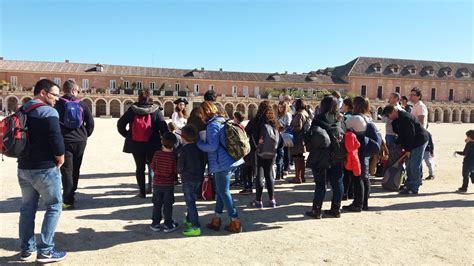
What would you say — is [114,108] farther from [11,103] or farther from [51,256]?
[51,256]

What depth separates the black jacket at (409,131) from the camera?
585 cm

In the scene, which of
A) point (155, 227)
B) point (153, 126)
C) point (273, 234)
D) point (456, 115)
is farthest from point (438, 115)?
point (155, 227)

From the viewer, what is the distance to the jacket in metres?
3.14

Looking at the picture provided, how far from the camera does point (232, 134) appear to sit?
13.1 ft

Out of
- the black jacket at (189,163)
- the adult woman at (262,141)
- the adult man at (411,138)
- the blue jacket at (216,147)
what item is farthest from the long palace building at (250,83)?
the blue jacket at (216,147)

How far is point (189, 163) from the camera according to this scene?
13.4 feet

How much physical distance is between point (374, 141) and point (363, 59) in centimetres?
5506

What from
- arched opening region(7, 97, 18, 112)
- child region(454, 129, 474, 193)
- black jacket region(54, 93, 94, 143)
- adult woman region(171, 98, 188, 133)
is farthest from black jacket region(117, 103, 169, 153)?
arched opening region(7, 97, 18, 112)

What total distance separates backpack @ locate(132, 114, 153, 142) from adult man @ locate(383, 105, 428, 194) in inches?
152

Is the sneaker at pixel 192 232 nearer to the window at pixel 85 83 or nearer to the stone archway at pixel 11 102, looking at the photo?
the stone archway at pixel 11 102

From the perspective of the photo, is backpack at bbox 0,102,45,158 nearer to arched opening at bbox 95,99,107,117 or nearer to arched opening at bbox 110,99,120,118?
arched opening at bbox 110,99,120,118

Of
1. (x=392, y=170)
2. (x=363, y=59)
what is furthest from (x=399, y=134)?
(x=363, y=59)

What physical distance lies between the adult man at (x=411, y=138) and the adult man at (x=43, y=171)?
499 centimetres

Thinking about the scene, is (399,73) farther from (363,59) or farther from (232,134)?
(232,134)
